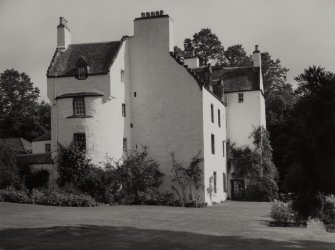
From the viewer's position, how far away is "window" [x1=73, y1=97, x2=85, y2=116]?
125 ft

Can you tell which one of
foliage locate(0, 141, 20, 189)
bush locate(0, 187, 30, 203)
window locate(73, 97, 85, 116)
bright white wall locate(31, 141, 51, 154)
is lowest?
bush locate(0, 187, 30, 203)

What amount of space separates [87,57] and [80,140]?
6.64 metres

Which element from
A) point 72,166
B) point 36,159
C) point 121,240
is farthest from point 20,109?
point 121,240

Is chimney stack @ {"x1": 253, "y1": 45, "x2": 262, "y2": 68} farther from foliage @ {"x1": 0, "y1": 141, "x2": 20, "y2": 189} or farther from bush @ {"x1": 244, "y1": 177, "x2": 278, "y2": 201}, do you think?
foliage @ {"x1": 0, "y1": 141, "x2": 20, "y2": 189}

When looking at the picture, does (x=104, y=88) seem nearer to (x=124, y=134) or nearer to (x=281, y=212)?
(x=124, y=134)

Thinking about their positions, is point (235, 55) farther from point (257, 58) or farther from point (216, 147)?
point (216, 147)

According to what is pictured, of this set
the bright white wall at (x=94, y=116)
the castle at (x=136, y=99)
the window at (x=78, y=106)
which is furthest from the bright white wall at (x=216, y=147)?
the window at (x=78, y=106)

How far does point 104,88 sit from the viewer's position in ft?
125

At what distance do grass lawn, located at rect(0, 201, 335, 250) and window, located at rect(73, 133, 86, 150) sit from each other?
9.76m

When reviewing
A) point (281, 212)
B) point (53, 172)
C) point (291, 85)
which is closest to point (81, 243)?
point (281, 212)

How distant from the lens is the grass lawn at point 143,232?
17.4 metres

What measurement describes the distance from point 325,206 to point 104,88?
24.5 m

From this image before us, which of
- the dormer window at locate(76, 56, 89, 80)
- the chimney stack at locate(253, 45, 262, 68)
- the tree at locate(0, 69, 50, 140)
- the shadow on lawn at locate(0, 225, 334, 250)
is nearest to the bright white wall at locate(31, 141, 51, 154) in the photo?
the tree at locate(0, 69, 50, 140)

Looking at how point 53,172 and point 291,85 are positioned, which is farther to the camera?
point 291,85
